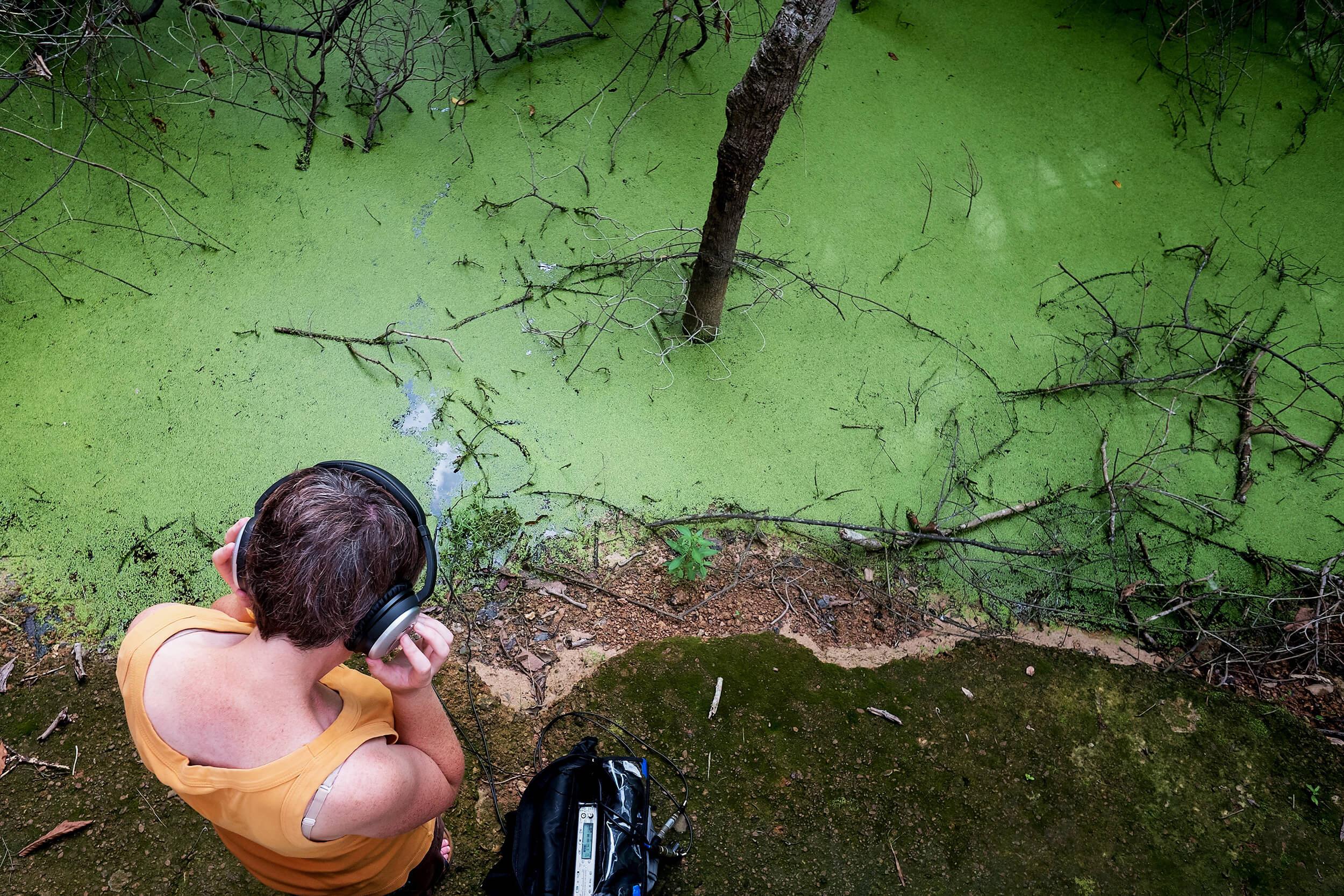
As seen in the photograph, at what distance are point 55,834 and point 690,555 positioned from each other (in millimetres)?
1319

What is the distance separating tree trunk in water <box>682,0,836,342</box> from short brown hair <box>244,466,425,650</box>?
123cm

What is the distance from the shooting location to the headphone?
29.5 inches

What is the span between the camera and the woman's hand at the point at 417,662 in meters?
0.80

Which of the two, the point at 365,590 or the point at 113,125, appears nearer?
the point at 365,590

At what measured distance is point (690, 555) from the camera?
5.73 feet

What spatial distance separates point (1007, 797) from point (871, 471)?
842mm

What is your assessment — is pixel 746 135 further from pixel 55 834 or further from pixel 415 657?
pixel 55 834

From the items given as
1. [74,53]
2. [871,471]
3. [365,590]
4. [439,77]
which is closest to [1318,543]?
[871,471]

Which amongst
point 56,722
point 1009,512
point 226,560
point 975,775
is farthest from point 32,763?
point 1009,512

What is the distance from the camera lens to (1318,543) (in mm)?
2031

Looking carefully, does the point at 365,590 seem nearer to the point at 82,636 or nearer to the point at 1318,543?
the point at 82,636

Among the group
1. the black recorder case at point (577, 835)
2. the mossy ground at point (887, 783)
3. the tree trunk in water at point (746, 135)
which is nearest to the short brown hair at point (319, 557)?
the black recorder case at point (577, 835)

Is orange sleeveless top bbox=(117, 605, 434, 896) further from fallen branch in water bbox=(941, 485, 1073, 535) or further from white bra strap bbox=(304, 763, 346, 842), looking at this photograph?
fallen branch in water bbox=(941, 485, 1073, 535)

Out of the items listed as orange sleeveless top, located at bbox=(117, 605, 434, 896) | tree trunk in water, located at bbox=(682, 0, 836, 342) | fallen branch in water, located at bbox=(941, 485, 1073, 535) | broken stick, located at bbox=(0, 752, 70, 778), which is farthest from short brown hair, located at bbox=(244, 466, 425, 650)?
fallen branch in water, located at bbox=(941, 485, 1073, 535)
